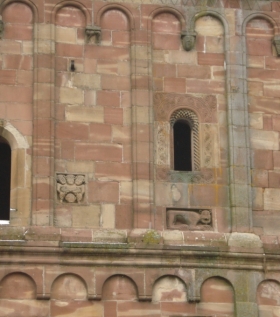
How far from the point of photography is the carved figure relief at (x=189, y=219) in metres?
24.9

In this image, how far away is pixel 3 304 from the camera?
2384cm

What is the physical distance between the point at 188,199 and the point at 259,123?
195 cm

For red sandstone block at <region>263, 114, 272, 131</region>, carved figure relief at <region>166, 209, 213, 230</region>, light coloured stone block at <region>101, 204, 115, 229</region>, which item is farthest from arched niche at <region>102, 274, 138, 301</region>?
red sandstone block at <region>263, 114, 272, 131</region>

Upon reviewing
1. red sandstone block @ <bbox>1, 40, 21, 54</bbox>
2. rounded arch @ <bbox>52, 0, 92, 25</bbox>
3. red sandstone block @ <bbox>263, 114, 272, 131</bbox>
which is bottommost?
red sandstone block @ <bbox>263, 114, 272, 131</bbox>

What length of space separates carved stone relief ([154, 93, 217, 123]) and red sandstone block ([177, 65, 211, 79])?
399mm

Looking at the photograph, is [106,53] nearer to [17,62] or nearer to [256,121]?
[17,62]

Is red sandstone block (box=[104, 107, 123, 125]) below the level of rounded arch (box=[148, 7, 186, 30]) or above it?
below

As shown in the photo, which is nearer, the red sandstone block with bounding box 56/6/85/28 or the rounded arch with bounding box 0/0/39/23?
the rounded arch with bounding box 0/0/39/23

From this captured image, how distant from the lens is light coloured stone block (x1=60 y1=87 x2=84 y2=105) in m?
25.4

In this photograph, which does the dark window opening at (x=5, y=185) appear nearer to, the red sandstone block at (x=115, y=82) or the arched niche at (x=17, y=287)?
the red sandstone block at (x=115, y=82)

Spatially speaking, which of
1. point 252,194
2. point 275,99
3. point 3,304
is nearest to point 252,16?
point 275,99

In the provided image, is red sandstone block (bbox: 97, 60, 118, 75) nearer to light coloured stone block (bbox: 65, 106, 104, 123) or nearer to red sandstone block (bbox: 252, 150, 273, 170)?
light coloured stone block (bbox: 65, 106, 104, 123)

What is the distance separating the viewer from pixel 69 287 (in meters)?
24.2

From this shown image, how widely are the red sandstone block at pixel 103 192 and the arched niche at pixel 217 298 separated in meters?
2.09
